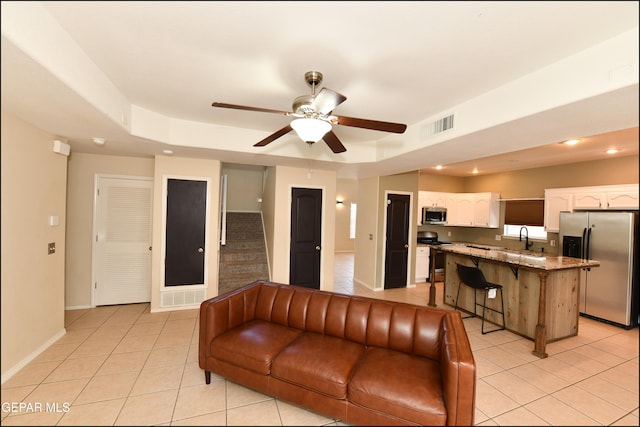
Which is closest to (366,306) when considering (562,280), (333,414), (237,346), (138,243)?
(333,414)

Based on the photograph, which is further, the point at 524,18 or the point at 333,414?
the point at 333,414

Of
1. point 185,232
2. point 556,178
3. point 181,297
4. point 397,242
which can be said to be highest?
point 556,178

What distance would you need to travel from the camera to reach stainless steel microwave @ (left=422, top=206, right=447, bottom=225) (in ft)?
19.5

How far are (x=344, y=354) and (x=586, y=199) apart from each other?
2.48 m

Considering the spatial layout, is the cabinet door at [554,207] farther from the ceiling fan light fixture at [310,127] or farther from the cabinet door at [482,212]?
the ceiling fan light fixture at [310,127]

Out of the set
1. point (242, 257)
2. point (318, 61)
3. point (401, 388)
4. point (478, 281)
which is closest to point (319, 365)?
point (401, 388)

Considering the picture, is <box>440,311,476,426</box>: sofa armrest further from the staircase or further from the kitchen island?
the staircase

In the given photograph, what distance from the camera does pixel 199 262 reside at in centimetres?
394

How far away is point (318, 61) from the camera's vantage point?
1.83 meters

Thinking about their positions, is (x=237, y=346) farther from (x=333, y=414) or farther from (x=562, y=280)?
(x=562, y=280)

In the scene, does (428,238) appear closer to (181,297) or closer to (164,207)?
(181,297)

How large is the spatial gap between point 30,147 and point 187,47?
3.58 feet

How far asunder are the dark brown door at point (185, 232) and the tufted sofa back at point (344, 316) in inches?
70.2

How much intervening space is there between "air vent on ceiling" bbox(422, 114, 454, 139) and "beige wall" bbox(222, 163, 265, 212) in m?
5.14
